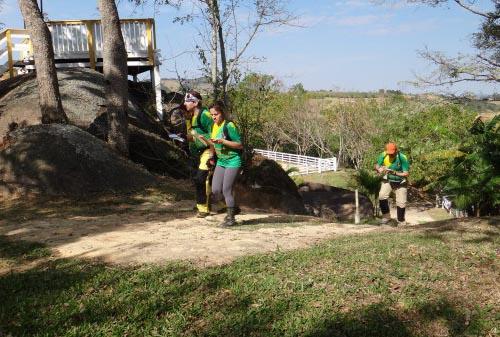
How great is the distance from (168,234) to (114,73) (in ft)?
19.9

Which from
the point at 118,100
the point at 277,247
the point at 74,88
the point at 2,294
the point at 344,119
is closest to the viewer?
the point at 2,294

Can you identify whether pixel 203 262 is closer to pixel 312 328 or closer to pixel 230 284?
pixel 230 284

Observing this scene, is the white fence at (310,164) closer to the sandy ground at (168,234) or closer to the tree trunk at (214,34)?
the tree trunk at (214,34)

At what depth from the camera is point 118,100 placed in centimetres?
1208

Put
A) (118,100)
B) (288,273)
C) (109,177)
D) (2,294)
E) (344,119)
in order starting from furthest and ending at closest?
(344,119) < (118,100) < (109,177) < (288,273) < (2,294)

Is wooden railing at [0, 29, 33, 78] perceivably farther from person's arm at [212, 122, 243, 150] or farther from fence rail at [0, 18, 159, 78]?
person's arm at [212, 122, 243, 150]

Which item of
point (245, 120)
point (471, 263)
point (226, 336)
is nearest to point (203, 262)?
point (226, 336)

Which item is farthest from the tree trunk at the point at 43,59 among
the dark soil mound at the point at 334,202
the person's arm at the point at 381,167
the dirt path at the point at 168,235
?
the dark soil mound at the point at 334,202

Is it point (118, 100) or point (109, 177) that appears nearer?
point (109, 177)

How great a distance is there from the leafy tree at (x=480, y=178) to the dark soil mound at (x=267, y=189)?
528cm

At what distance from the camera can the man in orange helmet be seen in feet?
32.9

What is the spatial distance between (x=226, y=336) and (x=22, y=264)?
2.77 metres

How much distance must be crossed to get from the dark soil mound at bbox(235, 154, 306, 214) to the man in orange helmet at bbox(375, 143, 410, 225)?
3530 mm

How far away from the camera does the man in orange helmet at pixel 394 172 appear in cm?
1003
